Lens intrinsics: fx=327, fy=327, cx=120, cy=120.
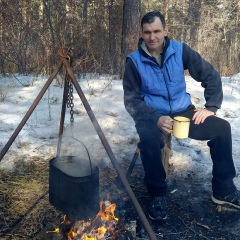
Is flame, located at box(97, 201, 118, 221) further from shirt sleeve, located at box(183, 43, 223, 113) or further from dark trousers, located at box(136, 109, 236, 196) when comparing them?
shirt sleeve, located at box(183, 43, 223, 113)

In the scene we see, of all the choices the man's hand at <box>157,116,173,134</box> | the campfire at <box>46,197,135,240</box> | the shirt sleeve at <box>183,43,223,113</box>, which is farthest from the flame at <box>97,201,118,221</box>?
the shirt sleeve at <box>183,43,223,113</box>

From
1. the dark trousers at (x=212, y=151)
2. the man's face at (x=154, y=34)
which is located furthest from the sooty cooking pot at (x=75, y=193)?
the man's face at (x=154, y=34)

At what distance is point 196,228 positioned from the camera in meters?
2.87

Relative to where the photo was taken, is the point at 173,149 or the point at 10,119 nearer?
the point at 173,149

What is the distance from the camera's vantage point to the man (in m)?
3.05

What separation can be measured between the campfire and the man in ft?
1.57

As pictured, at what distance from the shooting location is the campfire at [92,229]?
8.16 feet

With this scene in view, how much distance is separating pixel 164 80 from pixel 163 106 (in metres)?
0.27

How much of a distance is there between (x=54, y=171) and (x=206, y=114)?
1602 mm

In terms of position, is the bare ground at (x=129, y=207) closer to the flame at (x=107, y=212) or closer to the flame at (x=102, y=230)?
the flame at (x=107, y=212)

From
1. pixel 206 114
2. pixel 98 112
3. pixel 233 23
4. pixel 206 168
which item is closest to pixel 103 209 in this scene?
pixel 206 114

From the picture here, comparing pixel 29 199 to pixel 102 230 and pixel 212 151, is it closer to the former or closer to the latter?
pixel 102 230

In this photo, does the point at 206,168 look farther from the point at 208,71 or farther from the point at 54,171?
the point at 54,171

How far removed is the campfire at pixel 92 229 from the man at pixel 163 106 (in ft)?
1.57
